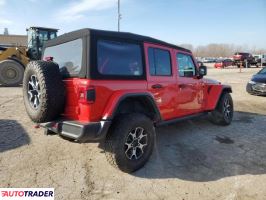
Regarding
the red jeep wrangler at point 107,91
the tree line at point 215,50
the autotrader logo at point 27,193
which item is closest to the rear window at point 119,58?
the red jeep wrangler at point 107,91

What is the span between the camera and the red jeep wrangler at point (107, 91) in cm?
351

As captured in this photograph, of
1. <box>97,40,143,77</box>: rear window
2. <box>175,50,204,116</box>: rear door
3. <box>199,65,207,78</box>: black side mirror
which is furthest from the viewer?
<box>199,65,207,78</box>: black side mirror

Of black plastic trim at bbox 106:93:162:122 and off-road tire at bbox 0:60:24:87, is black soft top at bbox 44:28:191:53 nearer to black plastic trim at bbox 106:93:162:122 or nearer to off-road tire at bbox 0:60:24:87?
black plastic trim at bbox 106:93:162:122

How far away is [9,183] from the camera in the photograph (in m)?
3.52

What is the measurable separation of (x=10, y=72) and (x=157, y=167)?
39.0 feet

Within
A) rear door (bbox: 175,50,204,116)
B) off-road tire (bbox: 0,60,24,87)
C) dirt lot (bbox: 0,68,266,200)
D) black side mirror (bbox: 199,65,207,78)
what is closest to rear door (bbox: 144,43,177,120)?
rear door (bbox: 175,50,204,116)

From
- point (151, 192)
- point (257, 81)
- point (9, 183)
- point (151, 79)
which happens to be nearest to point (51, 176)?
point (9, 183)

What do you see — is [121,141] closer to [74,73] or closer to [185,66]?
[74,73]

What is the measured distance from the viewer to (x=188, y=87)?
527 centimetres

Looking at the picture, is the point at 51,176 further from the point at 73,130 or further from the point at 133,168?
the point at 133,168

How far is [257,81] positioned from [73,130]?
33.1 feet

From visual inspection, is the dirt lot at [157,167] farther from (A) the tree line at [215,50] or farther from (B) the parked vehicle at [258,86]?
(A) the tree line at [215,50]

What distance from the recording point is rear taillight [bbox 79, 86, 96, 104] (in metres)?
3.42

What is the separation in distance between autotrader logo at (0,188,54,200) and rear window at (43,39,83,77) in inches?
61.2
